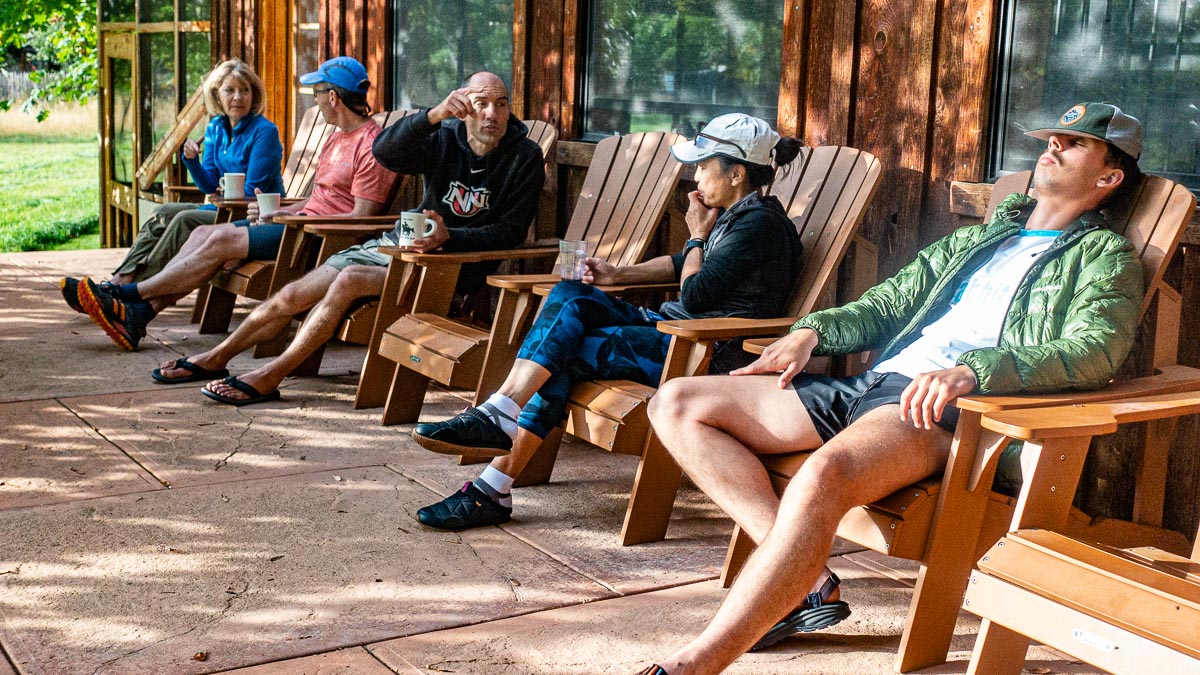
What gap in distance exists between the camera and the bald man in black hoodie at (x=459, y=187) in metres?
4.44

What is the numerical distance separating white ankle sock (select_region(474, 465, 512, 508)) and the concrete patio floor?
0.08m

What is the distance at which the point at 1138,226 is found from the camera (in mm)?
2865

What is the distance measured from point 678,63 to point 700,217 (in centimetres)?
123

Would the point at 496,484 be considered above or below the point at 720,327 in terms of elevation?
below

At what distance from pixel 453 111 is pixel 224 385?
4.20ft

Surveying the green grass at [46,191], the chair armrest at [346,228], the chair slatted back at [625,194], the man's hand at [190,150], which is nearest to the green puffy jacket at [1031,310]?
the chair slatted back at [625,194]

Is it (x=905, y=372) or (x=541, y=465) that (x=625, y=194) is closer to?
(x=541, y=465)

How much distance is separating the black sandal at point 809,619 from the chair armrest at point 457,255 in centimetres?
201

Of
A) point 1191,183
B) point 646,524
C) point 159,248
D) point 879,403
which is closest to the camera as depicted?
point 879,403

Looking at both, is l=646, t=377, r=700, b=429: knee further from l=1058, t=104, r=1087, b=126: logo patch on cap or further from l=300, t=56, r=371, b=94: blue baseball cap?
l=300, t=56, r=371, b=94: blue baseball cap

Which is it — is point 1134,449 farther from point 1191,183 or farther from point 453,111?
point 453,111

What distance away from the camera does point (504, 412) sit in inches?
131

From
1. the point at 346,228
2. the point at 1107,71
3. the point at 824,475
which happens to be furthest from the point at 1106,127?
the point at 346,228

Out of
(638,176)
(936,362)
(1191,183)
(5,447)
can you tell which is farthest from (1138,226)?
(5,447)
